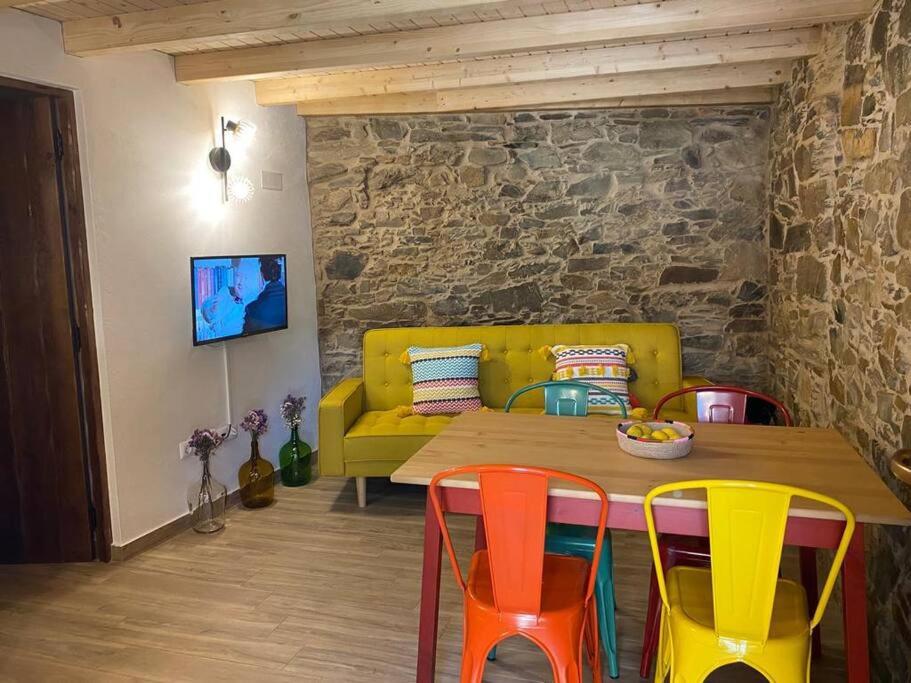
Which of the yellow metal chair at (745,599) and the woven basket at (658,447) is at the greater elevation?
the woven basket at (658,447)

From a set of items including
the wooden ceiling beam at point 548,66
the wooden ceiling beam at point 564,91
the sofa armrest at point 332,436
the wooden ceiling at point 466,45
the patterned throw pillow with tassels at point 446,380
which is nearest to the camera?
the wooden ceiling at point 466,45

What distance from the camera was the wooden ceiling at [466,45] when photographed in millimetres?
2705

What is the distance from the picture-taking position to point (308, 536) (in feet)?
11.8

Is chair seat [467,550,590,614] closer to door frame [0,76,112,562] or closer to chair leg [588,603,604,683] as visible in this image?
chair leg [588,603,604,683]

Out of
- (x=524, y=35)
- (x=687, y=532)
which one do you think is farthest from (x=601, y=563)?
(x=524, y=35)

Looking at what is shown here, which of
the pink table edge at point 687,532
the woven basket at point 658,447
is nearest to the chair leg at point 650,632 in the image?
the woven basket at point 658,447

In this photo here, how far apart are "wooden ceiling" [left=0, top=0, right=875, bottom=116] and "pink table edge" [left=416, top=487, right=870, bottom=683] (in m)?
1.69

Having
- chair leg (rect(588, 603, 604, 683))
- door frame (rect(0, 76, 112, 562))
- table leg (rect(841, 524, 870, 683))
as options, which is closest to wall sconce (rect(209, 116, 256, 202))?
door frame (rect(0, 76, 112, 562))

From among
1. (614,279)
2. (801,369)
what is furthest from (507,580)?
(614,279)

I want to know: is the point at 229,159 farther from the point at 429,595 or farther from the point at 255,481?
the point at 429,595

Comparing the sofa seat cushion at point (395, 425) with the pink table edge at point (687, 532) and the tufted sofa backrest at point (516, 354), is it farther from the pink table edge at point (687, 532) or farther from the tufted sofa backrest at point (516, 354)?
the pink table edge at point (687, 532)

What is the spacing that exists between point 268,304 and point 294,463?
0.98 metres

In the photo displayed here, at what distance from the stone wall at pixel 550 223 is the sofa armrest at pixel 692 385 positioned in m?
0.17

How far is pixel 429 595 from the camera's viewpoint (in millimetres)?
2145
